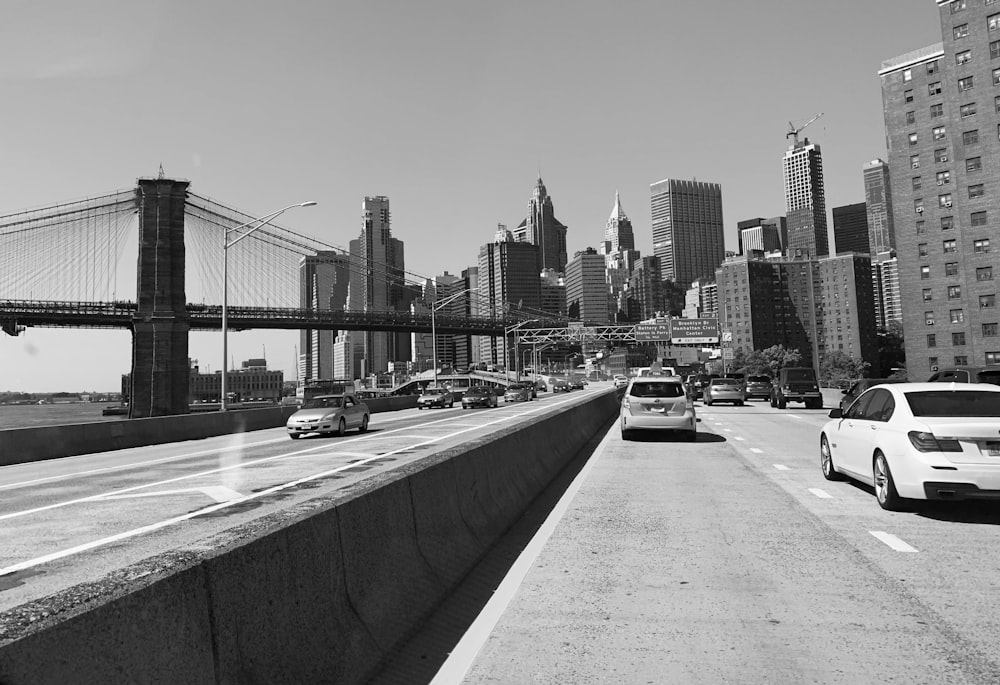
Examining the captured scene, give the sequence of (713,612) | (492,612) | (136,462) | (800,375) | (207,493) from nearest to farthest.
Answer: (713,612) < (492,612) < (207,493) < (136,462) < (800,375)

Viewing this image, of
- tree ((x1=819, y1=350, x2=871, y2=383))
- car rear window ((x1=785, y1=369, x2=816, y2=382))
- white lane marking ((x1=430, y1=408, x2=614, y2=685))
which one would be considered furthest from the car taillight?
tree ((x1=819, y1=350, x2=871, y2=383))

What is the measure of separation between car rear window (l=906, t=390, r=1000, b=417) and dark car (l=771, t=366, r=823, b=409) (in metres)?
28.5

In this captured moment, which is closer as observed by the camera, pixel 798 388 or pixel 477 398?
pixel 798 388

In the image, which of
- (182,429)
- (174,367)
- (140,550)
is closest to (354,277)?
(174,367)

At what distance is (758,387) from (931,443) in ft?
134

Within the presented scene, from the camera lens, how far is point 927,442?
342 inches

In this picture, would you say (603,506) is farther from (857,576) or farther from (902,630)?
(902,630)

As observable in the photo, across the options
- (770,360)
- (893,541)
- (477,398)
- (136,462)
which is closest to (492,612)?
(893,541)

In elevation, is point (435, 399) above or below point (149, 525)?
above

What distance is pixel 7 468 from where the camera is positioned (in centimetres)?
1891

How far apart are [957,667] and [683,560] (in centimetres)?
292

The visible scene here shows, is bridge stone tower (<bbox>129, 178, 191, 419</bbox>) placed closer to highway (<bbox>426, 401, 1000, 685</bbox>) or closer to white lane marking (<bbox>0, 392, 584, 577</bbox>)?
white lane marking (<bbox>0, 392, 584, 577</bbox>)

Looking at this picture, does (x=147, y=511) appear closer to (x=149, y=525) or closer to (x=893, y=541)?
(x=149, y=525)

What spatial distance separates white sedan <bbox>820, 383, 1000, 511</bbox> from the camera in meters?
8.44
